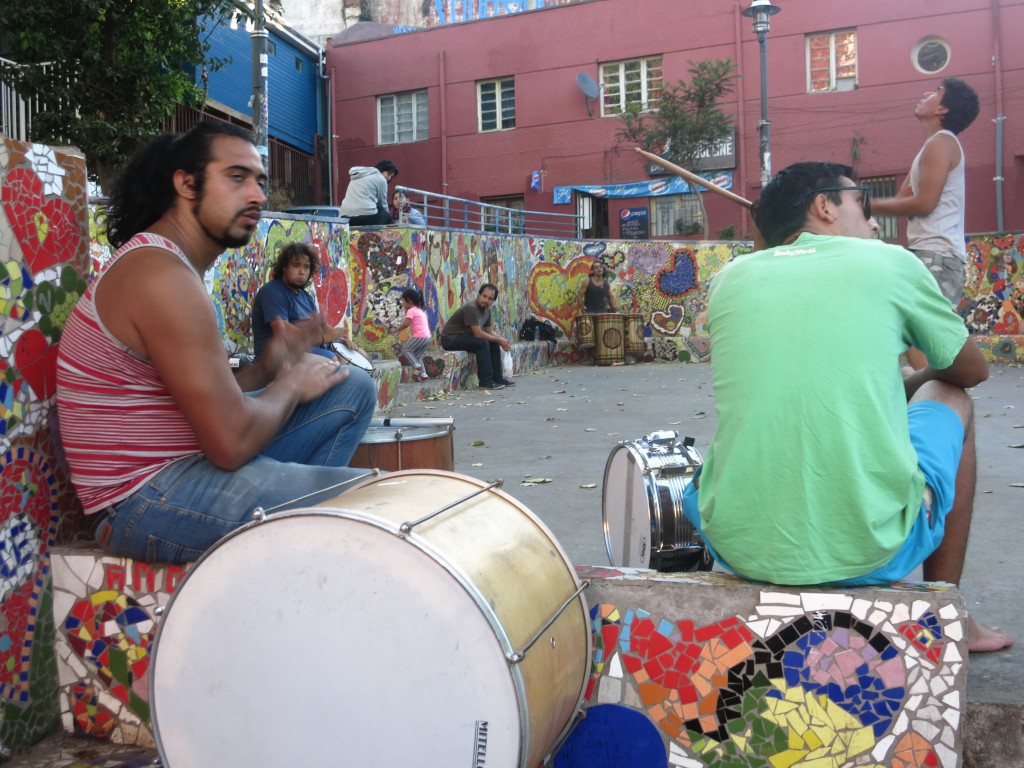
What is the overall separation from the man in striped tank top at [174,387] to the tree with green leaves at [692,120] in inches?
807

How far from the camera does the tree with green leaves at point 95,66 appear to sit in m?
12.2

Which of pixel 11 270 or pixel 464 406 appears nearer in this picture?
pixel 11 270

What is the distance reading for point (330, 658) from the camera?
1781 mm

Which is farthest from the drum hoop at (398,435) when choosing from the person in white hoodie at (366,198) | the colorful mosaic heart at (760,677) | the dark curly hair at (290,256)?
the person in white hoodie at (366,198)

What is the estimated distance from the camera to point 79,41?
40.9 ft

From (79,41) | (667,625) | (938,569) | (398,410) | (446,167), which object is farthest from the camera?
(446,167)

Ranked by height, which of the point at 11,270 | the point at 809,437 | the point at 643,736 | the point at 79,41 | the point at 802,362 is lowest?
the point at 643,736

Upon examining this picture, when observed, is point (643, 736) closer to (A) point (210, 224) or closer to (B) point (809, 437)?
(B) point (809, 437)

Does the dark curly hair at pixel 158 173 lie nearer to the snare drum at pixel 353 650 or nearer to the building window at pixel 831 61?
the snare drum at pixel 353 650

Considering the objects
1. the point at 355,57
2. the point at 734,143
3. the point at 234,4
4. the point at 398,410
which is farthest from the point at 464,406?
the point at 355,57

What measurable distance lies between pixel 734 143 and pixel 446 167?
777 cm

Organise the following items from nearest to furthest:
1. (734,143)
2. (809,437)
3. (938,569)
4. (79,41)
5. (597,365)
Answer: (809,437), (938,569), (79,41), (597,365), (734,143)

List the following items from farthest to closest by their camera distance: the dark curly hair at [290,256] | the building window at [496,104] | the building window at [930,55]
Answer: the building window at [496,104] → the building window at [930,55] → the dark curly hair at [290,256]

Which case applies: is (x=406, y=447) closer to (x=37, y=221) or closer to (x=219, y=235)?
(x=219, y=235)
